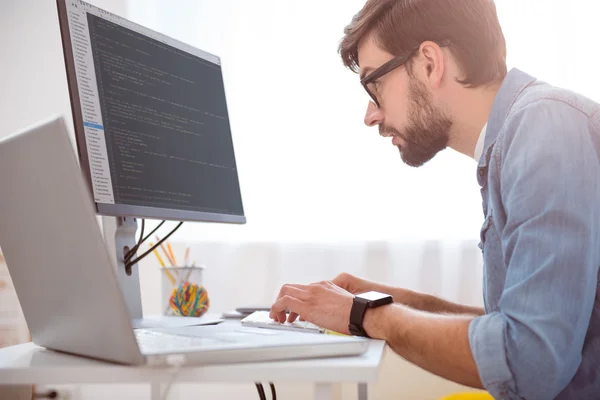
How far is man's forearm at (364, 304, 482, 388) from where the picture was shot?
765mm

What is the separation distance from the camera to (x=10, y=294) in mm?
2297

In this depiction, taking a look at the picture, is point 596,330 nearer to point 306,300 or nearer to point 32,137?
point 306,300

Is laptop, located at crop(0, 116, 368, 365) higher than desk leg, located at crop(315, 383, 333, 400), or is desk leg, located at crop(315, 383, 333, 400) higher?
laptop, located at crop(0, 116, 368, 365)

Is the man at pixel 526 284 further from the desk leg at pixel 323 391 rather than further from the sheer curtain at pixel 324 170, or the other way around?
the sheer curtain at pixel 324 170

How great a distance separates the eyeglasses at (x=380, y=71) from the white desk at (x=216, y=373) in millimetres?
705

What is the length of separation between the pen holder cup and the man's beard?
621 mm

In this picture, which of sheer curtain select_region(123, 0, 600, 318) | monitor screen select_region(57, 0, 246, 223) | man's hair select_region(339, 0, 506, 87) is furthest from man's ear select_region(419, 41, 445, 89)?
sheer curtain select_region(123, 0, 600, 318)

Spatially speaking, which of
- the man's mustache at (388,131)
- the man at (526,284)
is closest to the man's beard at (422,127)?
the man's mustache at (388,131)

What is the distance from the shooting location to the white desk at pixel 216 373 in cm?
60

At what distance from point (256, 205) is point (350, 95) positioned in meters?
0.53

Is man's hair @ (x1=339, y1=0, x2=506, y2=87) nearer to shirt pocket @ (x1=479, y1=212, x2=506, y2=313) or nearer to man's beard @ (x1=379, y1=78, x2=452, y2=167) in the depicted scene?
man's beard @ (x1=379, y1=78, x2=452, y2=167)

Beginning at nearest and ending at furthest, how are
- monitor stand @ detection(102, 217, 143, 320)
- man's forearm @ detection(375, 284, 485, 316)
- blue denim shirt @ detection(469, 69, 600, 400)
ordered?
blue denim shirt @ detection(469, 69, 600, 400), monitor stand @ detection(102, 217, 143, 320), man's forearm @ detection(375, 284, 485, 316)

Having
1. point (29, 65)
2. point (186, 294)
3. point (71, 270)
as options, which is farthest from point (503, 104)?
point (29, 65)

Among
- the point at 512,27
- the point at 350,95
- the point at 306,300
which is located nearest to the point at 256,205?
the point at 350,95
